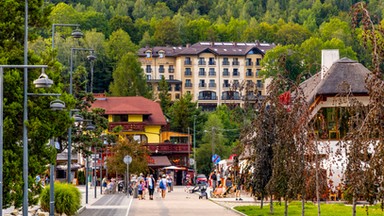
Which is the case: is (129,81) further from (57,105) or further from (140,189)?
(57,105)

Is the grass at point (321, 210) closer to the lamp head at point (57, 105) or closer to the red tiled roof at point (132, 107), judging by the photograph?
the lamp head at point (57, 105)

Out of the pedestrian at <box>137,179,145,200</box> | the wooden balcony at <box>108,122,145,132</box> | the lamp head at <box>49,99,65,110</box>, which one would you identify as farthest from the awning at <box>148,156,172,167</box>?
the lamp head at <box>49,99,65,110</box>

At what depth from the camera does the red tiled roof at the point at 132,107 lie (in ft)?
392

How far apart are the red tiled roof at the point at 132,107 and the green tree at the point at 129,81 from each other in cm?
3785

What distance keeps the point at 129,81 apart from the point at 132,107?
4556 cm

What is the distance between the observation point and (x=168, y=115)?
151 m

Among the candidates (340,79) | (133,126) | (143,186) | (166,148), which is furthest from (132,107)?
(340,79)

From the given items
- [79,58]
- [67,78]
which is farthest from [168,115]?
[67,78]

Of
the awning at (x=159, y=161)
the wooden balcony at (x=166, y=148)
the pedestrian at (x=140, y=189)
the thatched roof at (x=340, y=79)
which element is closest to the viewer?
the thatched roof at (x=340, y=79)

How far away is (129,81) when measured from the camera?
16688 cm

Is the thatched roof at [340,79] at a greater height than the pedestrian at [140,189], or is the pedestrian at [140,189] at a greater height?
the thatched roof at [340,79]

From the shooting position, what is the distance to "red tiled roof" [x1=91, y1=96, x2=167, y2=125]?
119613mm

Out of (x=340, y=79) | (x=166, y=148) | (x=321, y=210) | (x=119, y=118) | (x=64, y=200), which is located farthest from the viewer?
(x=119, y=118)

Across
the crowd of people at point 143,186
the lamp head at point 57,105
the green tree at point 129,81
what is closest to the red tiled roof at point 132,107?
the crowd of people at point 143,186
